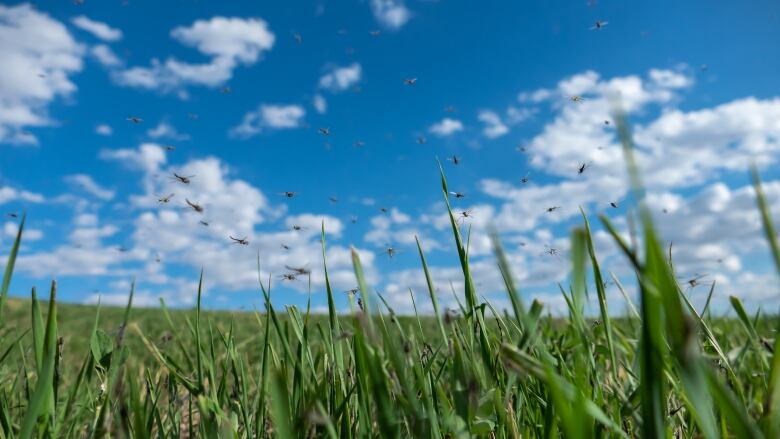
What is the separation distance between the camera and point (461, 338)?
5.14ft

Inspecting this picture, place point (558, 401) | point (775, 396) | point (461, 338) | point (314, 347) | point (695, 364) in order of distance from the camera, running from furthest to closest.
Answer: point (314, 347), point (461, 338), point (775, 396), point (558, 401), point (695, 364)

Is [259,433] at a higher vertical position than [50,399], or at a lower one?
lower

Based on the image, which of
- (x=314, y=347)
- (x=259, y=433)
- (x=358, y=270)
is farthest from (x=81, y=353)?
(x=358, y=270)

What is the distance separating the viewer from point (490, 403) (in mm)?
1333

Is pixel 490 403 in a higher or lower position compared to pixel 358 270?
lower

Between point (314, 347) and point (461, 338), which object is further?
point (314, 347)

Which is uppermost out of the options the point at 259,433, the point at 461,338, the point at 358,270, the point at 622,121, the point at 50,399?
the point at 622,121

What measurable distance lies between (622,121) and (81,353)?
11.0 metres

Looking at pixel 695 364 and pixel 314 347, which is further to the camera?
pixel 314 347

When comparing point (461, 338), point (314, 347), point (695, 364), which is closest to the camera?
point (695, 364)

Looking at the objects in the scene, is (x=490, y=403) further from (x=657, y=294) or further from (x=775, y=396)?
(x=657, y=294)

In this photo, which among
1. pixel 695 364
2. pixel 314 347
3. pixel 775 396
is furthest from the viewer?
pixel 314 347

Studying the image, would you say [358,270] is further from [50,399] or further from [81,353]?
[81,353]

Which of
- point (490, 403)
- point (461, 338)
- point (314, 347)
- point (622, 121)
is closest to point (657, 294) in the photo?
point (622, 121)
